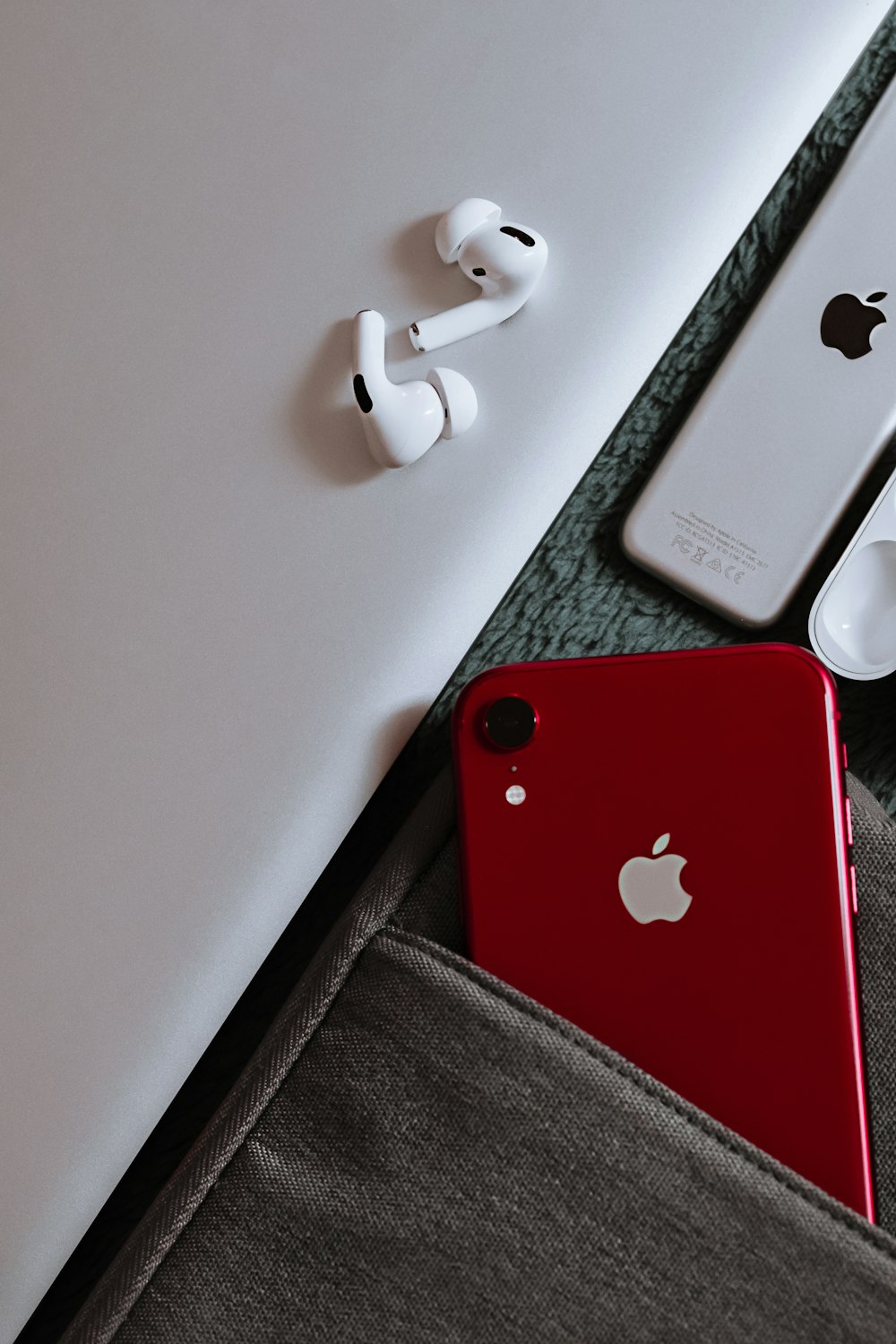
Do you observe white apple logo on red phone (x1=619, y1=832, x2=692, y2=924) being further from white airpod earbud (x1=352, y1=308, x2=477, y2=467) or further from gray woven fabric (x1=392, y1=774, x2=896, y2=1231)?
white airpod earbud (x1=352, y1=308, x2=477, y2=467)

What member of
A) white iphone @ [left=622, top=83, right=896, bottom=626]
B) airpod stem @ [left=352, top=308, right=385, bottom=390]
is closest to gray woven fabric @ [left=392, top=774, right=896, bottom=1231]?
white iphone @ [left=622, top=83, right=896, bottom=626]

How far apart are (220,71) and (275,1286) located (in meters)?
0.62

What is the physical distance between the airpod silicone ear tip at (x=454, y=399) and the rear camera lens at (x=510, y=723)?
148 mm

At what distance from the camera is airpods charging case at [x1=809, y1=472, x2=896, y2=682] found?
558mm

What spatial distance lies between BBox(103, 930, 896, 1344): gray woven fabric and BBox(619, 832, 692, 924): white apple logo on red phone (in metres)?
0.08

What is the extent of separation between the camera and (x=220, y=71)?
0.52 m

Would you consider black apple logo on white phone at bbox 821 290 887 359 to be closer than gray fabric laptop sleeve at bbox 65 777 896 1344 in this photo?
No

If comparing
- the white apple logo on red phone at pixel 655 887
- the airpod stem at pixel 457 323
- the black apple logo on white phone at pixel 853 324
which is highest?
the black apple logo on white phone at pixel 853 324

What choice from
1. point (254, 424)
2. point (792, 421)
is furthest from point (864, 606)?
point (254, 424)

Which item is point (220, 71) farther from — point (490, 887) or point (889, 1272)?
point (889, 1272)

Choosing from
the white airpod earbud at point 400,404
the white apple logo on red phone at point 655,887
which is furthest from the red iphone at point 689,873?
the white airpod earbud at point 400,404

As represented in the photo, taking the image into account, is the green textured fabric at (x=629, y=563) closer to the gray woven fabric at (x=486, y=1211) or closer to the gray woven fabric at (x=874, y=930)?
the gray woven fabric at (x=874, y=930)

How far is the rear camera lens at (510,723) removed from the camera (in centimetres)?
53

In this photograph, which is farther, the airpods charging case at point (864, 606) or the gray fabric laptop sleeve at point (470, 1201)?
the airpods charging case at point (864, 606)
